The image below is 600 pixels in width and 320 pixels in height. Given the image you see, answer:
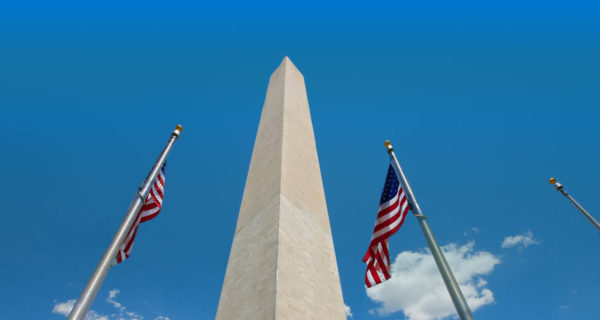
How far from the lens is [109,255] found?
6.65 meters

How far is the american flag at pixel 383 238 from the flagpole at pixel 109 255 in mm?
6036

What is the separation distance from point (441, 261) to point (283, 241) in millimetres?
3894

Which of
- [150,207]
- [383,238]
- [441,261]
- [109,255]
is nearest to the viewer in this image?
[109,255]

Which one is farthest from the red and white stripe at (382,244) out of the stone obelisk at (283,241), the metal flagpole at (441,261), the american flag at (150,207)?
the american flag at (150,207)

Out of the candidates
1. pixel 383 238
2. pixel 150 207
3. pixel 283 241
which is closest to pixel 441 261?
pixel 383 238

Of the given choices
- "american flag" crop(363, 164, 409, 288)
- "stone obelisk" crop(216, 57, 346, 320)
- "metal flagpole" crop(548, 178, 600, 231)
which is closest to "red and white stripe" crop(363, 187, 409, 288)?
"american flag" crop(363, 164, 409, 288)

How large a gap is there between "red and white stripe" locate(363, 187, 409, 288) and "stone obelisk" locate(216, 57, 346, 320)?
1295 mm

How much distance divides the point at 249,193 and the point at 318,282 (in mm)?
4677

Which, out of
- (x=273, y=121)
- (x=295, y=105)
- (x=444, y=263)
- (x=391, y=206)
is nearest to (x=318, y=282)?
(x=391, y=206)

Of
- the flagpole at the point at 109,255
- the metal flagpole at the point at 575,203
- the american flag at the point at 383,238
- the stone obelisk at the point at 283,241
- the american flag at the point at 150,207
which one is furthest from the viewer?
the metal flagpole at the point at 575,203

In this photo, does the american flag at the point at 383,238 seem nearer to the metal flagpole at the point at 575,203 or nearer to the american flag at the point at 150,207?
the american flag at the point at 150,207

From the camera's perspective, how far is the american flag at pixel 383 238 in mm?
9117

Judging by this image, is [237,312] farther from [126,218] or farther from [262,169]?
[262,169]

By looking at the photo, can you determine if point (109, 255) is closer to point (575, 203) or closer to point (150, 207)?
point (150, 207)
